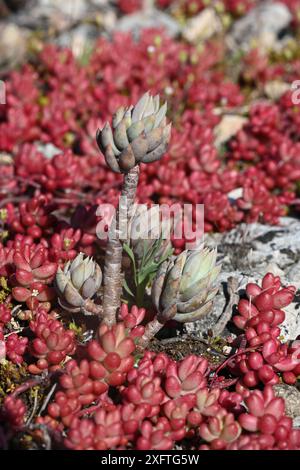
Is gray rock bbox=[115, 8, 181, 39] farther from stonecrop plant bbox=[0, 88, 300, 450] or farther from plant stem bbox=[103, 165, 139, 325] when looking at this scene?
plant stem bbox=[103, 165, 139, 325]

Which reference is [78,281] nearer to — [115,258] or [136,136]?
[115,258]

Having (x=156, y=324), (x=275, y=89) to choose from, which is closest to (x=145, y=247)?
(x=156, y=324)

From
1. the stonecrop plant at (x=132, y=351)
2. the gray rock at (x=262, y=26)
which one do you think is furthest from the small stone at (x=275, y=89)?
the stonecrop plant at (x=132, y=351)

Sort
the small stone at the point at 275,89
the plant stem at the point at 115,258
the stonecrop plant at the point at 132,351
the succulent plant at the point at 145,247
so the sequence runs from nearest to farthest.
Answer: the stonecrop plant at the point at 132,351 → the plant stem at the point at 115,258 → the succulent plant at the point at 145,247 → the small stone at the point at 275,89

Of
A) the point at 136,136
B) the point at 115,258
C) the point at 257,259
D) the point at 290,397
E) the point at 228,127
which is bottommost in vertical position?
the point at 290,397

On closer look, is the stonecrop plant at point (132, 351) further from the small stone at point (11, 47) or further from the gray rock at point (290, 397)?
the small stone at point (11, 47)

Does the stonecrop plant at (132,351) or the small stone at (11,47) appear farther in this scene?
the small stone at (11,47)
